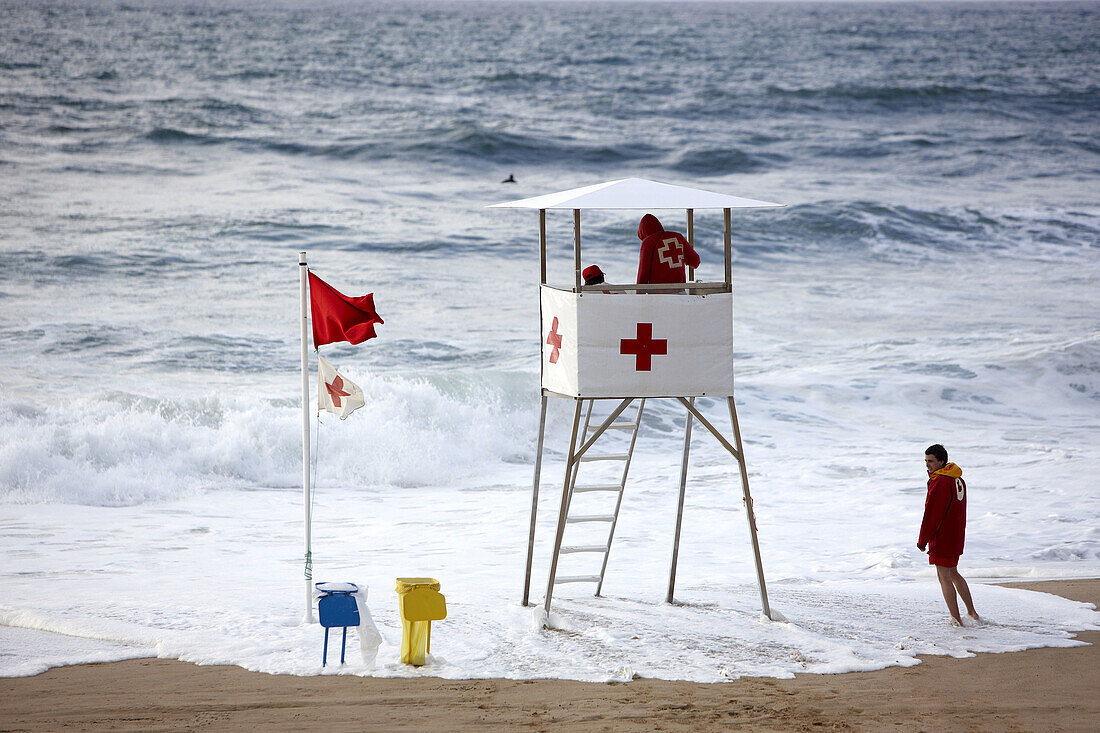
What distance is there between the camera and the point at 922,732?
5609mm

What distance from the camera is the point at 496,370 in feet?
57.7

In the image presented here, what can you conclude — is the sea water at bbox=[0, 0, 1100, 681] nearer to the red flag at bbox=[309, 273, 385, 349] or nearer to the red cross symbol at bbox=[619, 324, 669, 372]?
the red cross symbol at bbox=[619, 324, 669, 372]

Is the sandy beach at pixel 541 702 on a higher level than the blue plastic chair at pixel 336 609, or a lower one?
lower

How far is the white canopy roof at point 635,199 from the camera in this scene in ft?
21.8

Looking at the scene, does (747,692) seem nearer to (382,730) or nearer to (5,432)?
(382,730)

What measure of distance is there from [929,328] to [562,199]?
16.6m

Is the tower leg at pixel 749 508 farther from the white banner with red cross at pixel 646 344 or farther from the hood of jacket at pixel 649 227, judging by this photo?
the hood of jacket at pixel 649 227

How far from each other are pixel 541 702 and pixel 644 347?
2.23 m

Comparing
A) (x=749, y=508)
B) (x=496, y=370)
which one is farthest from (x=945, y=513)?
(x=496, y=370)

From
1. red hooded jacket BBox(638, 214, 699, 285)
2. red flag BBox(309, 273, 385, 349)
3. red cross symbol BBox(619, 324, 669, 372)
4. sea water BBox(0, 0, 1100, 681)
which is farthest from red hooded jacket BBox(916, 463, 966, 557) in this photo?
red flag BBox(309, 273, 385, 349)

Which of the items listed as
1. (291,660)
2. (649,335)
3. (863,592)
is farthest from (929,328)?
(291,660)

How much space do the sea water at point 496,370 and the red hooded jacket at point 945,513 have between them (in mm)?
573

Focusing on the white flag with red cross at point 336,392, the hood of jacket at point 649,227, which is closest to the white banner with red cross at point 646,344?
the hood of jacket at point 649,227

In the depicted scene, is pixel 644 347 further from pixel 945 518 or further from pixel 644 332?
pixel 945 518
